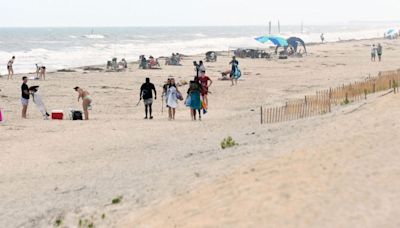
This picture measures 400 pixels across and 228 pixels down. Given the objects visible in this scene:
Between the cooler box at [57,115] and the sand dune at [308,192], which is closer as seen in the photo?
the sand dune at [308,192]

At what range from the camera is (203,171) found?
963 cm

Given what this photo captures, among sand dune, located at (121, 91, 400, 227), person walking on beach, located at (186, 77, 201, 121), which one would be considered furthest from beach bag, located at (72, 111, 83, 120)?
sand dune, located at (121, 91, 400, 227)

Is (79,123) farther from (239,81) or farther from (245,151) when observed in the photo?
(239,81)

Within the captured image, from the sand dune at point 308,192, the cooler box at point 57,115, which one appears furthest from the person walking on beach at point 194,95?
the sand dune at point 308,192

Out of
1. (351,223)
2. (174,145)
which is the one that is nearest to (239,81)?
(174,145)

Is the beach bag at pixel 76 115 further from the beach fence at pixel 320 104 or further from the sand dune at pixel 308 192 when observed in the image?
the sand dune at pixel 308 192

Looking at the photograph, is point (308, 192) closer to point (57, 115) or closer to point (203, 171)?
point (203, 171)

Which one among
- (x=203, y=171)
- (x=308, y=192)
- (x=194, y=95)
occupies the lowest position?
(x=203, y=171)

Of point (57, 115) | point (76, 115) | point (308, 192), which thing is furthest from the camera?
point (57, 115)

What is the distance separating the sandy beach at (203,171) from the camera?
719 cm

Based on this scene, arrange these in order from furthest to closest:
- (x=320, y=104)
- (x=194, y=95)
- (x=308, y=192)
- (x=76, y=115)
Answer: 1. (x=76, y=115)
2. (x=194, y=95)
3. (x=320, y=104)
4. (x=308, y=192)

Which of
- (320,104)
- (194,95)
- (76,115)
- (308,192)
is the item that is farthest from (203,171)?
(76,115)

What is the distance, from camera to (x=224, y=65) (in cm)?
4156

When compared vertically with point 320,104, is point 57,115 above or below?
below
